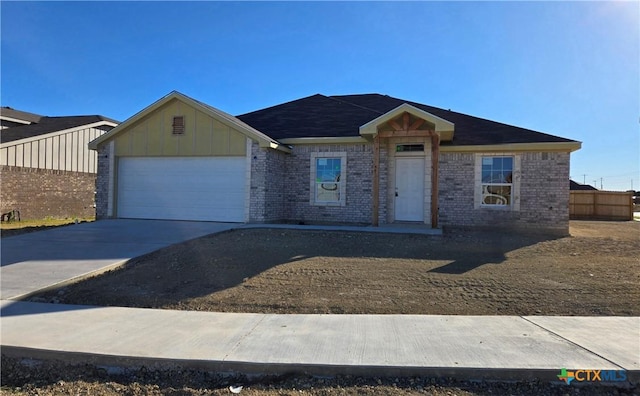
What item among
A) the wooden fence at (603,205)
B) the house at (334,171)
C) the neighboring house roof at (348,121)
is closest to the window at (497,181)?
the house at (334,171)

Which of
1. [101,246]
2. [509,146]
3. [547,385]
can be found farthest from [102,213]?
[547,385]

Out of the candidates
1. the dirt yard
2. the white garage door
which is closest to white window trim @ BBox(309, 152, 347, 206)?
→ the white garage door

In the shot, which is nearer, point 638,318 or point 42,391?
point 42,391

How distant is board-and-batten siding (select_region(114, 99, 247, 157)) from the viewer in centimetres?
1412

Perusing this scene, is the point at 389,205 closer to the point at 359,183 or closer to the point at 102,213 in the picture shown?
the point at 359,183

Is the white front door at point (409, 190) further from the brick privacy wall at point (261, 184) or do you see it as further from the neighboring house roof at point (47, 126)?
the neighboring house roof at point (47, 126)

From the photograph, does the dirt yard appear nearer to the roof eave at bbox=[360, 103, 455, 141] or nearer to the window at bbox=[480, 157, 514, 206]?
the window at bbox=[480, 157, 514, 206]

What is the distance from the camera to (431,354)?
13.9ft

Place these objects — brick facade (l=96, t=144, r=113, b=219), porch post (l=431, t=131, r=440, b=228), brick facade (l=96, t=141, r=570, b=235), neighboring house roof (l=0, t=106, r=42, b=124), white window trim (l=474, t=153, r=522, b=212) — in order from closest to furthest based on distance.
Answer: porch post (l=431, t=131, r=440, b=228) < brick facade (l=96, t=141, r=570, b=235) < white window trim (l=474, t=153, r=522, b=212) < brick facade (l=96, t=144, r=113, b=219) < neighboring house roof (l=0, t=106, r=42, b=124)

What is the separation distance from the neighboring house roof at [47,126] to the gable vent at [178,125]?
9.68m

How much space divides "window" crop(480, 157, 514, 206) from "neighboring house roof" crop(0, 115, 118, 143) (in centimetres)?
2001

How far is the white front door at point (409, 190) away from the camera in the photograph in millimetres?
14195

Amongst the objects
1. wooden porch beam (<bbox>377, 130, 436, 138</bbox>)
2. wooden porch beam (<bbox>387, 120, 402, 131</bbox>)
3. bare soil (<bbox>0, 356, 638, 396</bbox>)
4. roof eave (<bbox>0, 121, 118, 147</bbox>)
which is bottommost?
bare soil (<bbox>0, 356, 638, 396</bbox>)

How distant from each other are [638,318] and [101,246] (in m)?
10.6
